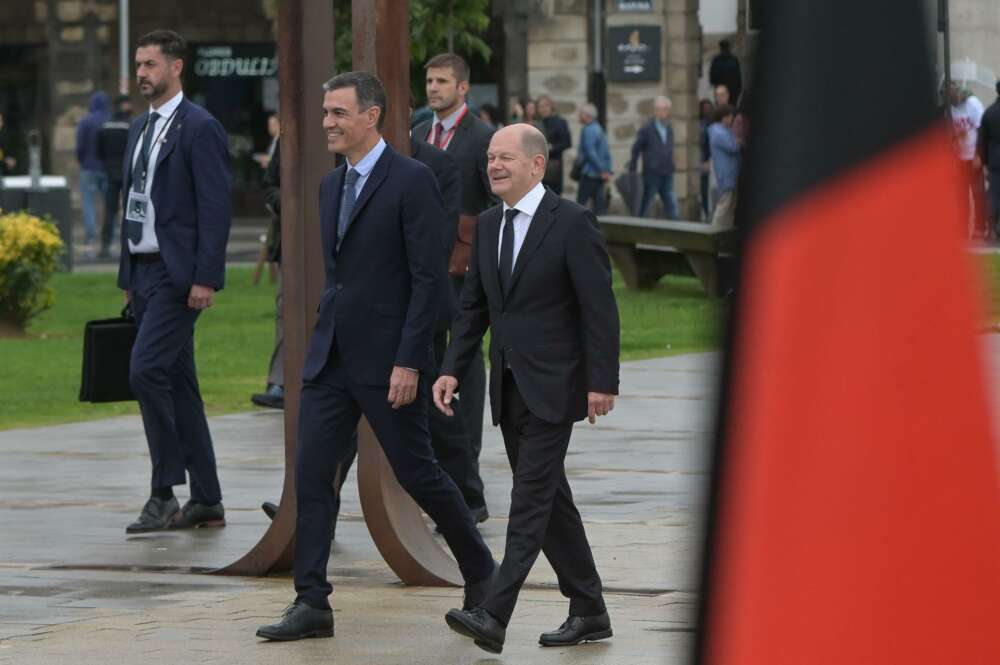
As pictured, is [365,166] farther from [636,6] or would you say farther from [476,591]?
[636,6]

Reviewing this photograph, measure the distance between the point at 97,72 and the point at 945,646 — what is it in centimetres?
4084

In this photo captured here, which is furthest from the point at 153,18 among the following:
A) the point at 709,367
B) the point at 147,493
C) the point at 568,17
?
the point at 709,367

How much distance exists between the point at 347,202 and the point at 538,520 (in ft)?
4.04

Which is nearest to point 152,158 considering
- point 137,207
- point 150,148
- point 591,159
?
point 150,148

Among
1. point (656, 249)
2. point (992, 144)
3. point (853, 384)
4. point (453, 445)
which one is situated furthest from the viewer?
point (992, 144)

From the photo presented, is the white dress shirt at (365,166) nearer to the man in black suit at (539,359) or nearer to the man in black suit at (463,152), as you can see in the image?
the man in black suit at (539,359)

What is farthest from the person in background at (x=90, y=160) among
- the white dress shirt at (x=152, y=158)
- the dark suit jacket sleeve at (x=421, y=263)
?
the dark suit jacket sleeve at (x=421, y=263)

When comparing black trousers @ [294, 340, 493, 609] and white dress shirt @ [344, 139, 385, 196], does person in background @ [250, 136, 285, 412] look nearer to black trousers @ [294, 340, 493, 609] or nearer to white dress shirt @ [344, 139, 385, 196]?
white dress shirt @ [344, 139, 385, 196]

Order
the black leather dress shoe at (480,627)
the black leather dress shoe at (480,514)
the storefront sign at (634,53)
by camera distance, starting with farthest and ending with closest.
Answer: the storefront sign at (634,53), the black leather dress shoe at (480,514), the black leather dress shoe at (480,627)

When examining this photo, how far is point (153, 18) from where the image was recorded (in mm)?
41281

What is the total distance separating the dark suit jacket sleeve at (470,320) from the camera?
6.54 m

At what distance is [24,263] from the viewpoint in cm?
1961

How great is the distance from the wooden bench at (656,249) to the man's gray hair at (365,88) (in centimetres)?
1572

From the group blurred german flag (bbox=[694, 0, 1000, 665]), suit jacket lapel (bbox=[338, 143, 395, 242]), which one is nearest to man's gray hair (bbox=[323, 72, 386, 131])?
suit jacket lapel (bbox=[338, 143, 395, 242])
